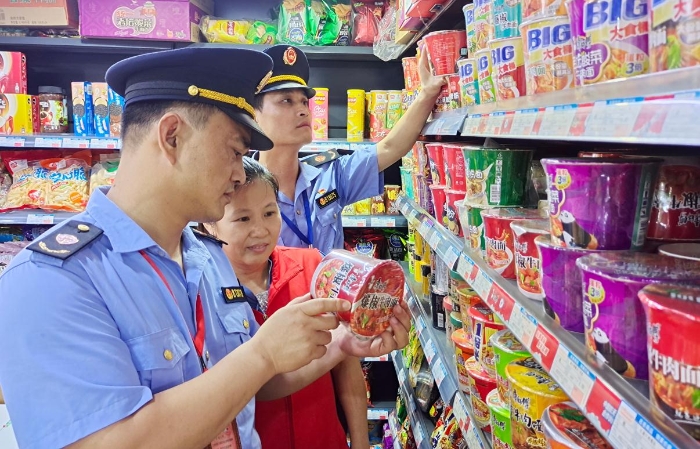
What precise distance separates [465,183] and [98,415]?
3.78 feet

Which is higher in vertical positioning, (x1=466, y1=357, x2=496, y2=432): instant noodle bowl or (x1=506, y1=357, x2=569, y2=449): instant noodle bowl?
(x1=506, y1=357, x2=569, y2=449): instant noodle bowl

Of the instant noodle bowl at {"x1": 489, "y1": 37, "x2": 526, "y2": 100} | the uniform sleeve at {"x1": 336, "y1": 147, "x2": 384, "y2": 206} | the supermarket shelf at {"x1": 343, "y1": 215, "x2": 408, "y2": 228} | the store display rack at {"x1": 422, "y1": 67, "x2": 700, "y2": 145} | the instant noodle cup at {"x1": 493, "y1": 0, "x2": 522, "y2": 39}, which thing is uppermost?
the instant noodle cup at {"x1": 493, "y1": 0, "x2": 522, "y2": 39}

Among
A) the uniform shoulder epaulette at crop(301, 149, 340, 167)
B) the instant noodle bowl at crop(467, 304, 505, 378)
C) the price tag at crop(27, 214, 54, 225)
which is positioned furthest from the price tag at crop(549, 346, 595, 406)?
the price tag at crop(27, 214, 54, 225)

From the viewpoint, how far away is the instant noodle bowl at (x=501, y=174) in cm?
143

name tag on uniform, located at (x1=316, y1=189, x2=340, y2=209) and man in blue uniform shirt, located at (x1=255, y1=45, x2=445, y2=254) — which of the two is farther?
name tag on uniform, located at (x1=316, y1=189, x2=340, y2=209)

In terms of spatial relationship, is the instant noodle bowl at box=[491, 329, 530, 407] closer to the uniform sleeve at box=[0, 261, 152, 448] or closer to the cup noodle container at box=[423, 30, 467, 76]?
the uniform sleeve at box=[0, 261, 152, 448]

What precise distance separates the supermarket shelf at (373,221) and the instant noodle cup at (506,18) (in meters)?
2.32

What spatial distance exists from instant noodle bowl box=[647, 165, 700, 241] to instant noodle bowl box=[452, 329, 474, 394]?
833mm

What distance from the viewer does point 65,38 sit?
11.7ft

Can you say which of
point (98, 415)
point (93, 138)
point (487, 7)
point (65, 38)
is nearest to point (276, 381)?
point (98, 415)

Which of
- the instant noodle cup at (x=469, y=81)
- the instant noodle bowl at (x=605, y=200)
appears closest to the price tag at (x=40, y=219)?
the instant noodle cup at (x=469, y=81)

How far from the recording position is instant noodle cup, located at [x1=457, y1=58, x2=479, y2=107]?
155cm

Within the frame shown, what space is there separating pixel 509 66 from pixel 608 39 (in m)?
0.46

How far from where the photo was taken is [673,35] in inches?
26.0
